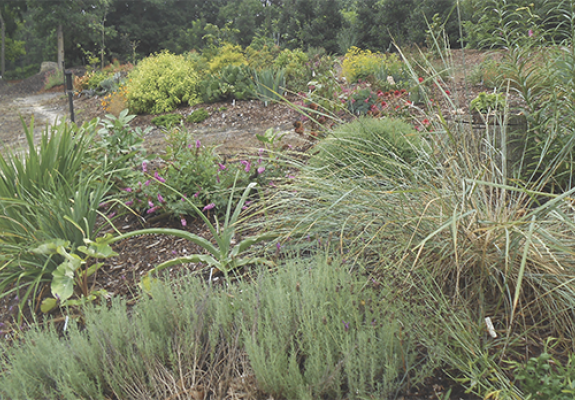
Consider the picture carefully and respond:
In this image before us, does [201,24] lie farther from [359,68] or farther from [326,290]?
[326,290]

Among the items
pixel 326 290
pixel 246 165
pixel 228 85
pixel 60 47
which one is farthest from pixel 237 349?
pixel 60 47

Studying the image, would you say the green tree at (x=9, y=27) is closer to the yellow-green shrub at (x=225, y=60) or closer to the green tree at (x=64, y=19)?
the green tree at (x=64, y=19)

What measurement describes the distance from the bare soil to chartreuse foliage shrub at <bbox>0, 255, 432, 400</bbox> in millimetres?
214

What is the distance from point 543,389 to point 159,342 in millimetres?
1274

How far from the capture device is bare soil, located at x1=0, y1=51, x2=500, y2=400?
2.32 meters

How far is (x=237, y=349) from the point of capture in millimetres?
1641

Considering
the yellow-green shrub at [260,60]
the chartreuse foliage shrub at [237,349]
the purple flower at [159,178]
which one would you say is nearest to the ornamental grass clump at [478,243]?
the chartreuse foliage shrub at [237,349]

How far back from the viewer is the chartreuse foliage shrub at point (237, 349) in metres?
1.34

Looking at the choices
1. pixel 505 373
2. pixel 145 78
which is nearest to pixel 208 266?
pixel 505 373

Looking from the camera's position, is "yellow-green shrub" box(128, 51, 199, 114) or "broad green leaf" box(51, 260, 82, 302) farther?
"yellow-green shrub" box(128, 51, 199, 114)

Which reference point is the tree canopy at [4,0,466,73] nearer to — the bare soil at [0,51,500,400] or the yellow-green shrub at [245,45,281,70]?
the yellow-green shrub at [245,45,281,70]

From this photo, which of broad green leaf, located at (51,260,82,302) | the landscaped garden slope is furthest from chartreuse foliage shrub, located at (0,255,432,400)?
broad green leaf, located at (51,260,82,302)

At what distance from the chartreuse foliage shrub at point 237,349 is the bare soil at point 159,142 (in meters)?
0.21

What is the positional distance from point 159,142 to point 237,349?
15.4 feet
